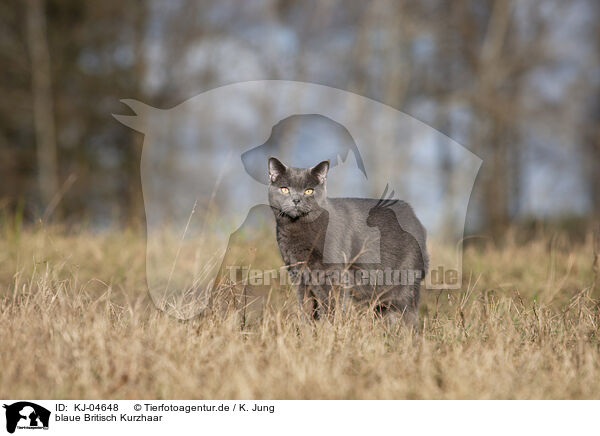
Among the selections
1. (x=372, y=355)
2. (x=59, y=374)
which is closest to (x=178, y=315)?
(x=59, y=374)

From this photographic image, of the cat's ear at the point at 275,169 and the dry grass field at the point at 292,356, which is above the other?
the cat's ear at the point at 275,169

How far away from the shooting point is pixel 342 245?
2887 millimetres

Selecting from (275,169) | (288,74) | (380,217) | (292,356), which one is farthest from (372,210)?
(288,74)

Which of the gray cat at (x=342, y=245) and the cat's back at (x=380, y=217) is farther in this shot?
the cat's back at (x=380, y=217)

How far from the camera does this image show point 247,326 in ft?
9.01

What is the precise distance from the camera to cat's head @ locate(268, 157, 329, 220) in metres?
2.87

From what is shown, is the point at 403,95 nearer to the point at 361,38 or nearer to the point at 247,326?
the point at 361,38

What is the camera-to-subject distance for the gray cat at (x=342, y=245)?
2.87 metres

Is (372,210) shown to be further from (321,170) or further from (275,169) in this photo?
(275,169)

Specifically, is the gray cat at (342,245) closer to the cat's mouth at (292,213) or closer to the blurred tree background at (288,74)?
the cat's mouth at (292,213)
